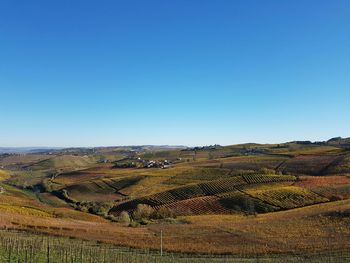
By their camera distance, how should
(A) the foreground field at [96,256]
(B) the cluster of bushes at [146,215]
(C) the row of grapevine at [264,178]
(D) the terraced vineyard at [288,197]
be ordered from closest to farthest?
(A) the foreground field at [96,256] < (B) the cluster of bushes at [146,215] < (D) the terraced vineyard at [288,197] < (C) the row of grapevine at [264,178]

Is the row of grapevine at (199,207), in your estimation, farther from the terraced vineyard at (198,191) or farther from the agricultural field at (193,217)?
the terraced vineyard at (198,191)

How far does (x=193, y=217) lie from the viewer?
72.5 m

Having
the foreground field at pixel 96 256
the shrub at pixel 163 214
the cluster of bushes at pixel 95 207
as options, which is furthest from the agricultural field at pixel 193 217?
the cluster of bushes at pixel 95 207

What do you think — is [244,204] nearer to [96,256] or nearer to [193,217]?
[193,217]

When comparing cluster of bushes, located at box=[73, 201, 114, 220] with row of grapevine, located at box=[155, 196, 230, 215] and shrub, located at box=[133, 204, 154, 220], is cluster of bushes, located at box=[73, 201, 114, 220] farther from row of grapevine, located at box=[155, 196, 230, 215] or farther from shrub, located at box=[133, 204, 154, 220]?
row of grapevine, located at box=[155, 196, 230, 215]

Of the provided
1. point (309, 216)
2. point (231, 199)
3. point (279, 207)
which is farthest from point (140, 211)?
point (309, 216)

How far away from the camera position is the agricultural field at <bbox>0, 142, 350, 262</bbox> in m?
37.1

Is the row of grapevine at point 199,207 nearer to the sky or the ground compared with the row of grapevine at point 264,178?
nearer to the ground

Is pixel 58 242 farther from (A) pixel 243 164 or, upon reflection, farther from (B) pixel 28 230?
(A) pixel 243 164

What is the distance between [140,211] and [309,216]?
3220 centimetres

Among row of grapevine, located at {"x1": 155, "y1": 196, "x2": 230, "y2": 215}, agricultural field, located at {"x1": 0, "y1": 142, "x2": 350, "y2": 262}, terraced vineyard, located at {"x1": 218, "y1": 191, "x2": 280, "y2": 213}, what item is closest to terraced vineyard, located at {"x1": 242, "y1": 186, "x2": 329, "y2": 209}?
agricultural field, located at {"x1": 0, "y1": 142, "x2": 350, "y2": 262}

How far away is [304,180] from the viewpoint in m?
107

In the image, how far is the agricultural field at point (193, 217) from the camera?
37.1 m

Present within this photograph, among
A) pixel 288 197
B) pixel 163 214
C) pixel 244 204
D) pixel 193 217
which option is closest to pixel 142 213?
pixel 163 214
